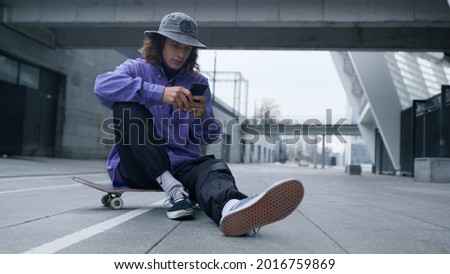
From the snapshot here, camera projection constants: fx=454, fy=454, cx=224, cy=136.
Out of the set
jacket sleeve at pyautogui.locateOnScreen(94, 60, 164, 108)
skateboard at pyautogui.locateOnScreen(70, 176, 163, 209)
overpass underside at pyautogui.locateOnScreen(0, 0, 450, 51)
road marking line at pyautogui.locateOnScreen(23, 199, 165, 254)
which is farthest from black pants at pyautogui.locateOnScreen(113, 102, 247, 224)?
overpass underside at pyautogui.locateOnScreen(0, 0, 450, 51)

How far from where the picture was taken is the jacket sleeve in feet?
10.7

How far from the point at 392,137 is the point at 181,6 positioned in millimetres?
15921

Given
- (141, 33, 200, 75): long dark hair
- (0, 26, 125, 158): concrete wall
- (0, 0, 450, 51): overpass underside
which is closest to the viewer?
(141, 33, 200, 75): long dark hair

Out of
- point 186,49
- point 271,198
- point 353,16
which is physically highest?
point 353,16

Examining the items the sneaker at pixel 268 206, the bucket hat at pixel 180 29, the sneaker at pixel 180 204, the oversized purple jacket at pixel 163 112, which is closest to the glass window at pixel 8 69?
the oversized purple jacket at pixel 163 112

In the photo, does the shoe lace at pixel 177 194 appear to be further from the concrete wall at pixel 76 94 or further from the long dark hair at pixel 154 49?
the concrete wall at pixel 76 94

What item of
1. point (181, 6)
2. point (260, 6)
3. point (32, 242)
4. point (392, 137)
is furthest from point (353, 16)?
point (32, 242)

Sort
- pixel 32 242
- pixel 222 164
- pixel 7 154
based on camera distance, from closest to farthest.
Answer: pixel 32 242
pixel 222 164
pixel 7 154

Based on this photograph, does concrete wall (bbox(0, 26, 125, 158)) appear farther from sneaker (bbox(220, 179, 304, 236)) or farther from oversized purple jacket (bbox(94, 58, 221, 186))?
sneaker (bbox(220, 179, 304, 236))

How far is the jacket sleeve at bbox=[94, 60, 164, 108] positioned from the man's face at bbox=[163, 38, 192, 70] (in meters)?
0.34

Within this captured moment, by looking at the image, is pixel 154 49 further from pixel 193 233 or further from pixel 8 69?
pixel 8 69

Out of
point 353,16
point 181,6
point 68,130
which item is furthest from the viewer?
point 68,130

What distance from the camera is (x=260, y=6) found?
624 inches
